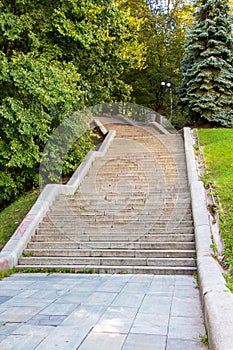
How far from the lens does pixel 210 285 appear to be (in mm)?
4000

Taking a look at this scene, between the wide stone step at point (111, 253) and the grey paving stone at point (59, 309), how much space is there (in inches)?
88.3

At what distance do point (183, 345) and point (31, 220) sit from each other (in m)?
5.05

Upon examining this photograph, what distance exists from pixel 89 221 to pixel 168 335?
4.57 meters

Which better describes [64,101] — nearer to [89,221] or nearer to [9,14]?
[9,14]

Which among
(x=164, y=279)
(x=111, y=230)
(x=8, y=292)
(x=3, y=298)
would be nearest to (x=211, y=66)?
(x=111, y=230)

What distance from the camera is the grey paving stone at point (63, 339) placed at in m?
2.92

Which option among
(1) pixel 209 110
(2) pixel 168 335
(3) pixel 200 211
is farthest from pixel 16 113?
(1) pixel 209 110

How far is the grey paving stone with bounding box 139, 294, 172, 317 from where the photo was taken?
3.82m

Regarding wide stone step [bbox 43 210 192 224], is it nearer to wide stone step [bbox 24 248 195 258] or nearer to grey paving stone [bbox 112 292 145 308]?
wide stone step [bbox 24 248 195 258]

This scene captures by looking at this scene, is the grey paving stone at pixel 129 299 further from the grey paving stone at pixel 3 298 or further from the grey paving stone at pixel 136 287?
the grey paving stone at pixel 3 298

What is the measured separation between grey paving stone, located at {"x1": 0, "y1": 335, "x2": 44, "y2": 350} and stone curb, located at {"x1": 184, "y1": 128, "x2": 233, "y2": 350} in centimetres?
155

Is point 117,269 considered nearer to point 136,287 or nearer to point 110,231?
point 136,287

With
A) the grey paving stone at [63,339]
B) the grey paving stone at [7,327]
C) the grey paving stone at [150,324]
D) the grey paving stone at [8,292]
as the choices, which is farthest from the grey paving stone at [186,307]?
the grey paving stone at [8,292]

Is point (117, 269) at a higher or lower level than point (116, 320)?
higher
